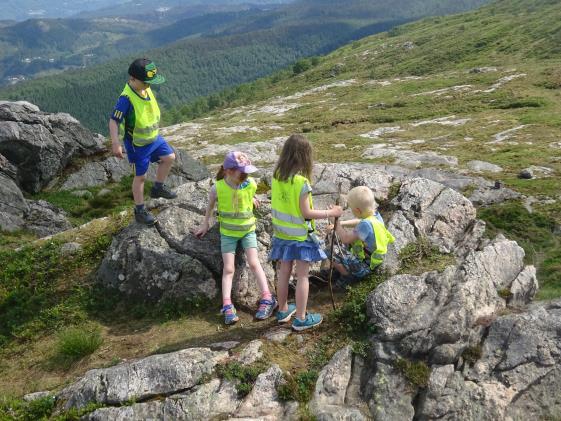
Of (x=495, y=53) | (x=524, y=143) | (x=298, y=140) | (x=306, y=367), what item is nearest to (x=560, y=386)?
(x=306, y=367)

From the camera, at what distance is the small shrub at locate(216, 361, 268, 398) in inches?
339

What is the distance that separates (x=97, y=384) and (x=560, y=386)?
8.77m

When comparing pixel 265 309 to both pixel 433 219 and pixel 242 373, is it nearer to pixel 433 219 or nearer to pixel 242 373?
pixel 242 373

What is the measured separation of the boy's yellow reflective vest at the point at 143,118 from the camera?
39.1 ft

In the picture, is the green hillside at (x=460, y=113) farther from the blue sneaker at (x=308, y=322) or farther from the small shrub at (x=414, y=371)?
the blue sneaker at (x=308, y=322)

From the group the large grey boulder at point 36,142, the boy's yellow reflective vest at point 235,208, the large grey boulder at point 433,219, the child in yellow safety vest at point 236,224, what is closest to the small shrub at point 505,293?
the large grey boulder at point 433,219

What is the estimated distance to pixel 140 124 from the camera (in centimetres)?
1207

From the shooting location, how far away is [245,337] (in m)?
10.2

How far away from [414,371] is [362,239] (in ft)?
11.1

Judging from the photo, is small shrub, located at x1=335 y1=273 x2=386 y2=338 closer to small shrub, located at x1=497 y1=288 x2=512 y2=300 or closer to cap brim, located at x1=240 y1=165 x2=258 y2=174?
small shrub, located at x1=497 y1=288 x2=512 y2=300

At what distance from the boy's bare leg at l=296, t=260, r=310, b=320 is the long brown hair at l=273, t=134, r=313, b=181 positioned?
6.40ft

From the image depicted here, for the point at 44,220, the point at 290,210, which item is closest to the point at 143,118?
the point at 290,210

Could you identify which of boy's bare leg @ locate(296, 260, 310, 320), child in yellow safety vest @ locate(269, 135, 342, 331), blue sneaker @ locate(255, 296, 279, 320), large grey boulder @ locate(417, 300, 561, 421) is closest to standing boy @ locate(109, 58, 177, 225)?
blue sneaker @ locate(255, 296, 279, 320)

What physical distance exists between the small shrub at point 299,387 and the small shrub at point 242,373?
56 cm
